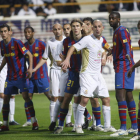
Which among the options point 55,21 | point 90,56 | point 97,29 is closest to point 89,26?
point 97,29

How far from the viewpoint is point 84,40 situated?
20.3ft

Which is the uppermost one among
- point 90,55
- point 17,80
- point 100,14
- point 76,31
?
point 100,14

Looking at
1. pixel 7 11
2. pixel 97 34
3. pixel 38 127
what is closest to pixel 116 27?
pixel 97 34

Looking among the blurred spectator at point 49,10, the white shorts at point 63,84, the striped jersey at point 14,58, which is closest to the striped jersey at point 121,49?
the white shorts at point 63,84

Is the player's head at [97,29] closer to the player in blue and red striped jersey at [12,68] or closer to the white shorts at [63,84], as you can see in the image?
the white shorts at [63,84]

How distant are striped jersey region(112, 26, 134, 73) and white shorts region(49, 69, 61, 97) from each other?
2033mm

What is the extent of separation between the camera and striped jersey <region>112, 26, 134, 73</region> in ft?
19.5

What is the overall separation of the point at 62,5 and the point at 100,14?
214 centimetres

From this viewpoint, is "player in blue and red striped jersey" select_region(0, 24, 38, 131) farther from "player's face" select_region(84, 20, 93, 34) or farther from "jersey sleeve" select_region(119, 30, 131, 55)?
"jersey sleeve" select_region(119, 30, 131, 55)

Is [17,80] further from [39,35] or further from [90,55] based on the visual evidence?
[39,35]

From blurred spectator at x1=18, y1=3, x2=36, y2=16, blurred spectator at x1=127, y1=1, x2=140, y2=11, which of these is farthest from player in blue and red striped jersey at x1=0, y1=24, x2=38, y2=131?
blurred spectator at x1=127, y1=1, x2=140, y2=11

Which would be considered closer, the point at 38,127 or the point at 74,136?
the point at 74,136

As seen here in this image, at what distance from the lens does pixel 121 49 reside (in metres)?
6.07

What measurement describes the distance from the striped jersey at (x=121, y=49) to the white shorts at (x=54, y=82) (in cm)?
203
